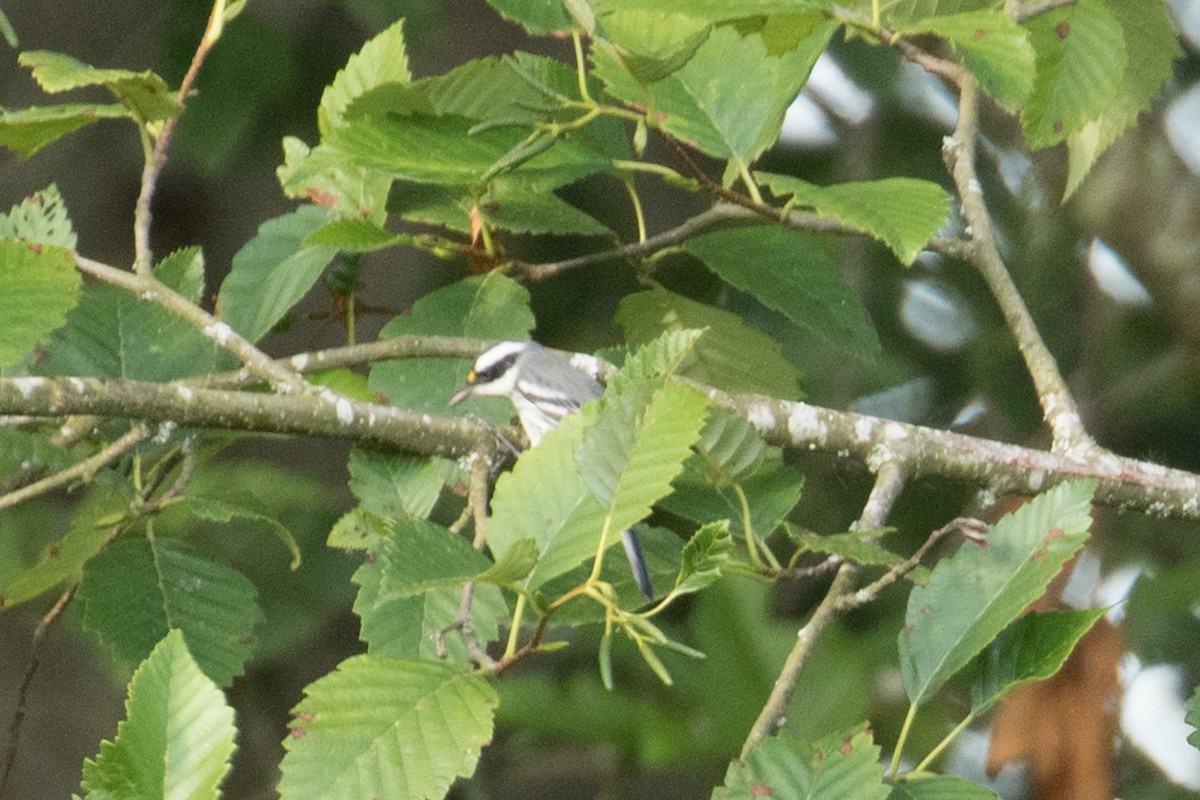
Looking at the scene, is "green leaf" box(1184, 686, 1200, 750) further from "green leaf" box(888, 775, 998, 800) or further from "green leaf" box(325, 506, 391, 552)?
"green leaf" box(325, 506, 391, 552)

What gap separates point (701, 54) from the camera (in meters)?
1.62

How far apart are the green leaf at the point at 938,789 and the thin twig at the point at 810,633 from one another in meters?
0.11

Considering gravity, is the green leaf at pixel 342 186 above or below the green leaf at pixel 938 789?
above

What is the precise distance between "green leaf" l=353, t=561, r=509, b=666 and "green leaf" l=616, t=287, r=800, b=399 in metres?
0.70

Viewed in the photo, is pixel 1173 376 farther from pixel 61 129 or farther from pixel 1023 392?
pixel 61 129

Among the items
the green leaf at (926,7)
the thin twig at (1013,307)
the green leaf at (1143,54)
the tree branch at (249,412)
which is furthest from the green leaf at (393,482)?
the green leaf at (1143,54)

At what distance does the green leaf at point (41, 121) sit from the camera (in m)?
1.49

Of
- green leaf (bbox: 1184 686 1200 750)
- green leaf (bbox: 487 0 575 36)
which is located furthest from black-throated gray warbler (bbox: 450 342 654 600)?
green leaf (bbox: 1184 686 1200 750)

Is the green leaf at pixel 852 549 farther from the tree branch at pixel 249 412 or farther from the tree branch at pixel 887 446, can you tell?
the tree branch at pixel 249 412

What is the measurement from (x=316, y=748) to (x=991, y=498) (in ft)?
2.77

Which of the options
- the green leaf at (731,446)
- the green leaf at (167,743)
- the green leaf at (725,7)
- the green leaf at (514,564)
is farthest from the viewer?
the green leaf at (725,7)

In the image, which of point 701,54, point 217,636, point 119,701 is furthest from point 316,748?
point 119,701

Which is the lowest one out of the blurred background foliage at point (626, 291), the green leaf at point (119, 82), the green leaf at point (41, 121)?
the blurred background foliage at point (626, 291)

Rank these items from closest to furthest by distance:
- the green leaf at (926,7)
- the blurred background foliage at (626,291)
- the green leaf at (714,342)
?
1. the green leaf at (714,342)
2. the green leaf at (926,7)
3. the blurred background foliage at (626,291)
